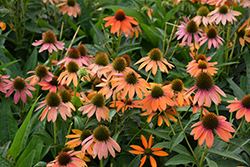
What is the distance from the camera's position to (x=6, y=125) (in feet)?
4.83

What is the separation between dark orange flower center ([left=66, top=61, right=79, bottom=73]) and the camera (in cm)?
144

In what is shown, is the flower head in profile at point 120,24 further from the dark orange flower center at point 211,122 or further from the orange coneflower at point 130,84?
the dark orange flower center at point 211,122

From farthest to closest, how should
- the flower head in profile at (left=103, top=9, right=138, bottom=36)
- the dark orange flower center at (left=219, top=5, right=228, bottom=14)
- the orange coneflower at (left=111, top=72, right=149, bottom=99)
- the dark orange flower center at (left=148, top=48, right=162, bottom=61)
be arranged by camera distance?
the dark orange flower center at (left=219, top=5, right=228, bottom=14) < the flower head in profile at (left=103, top=9, right=138, bottom=36) < the dark orange flower center at (left=148, top=48, right=162, bottom=61) < the orange coneflower at (left=111, top=72, right=149, bottom=99)

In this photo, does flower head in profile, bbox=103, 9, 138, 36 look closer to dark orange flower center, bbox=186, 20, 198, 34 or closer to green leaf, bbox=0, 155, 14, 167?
dark orange flower center, bbox=186, 20, 198, 34

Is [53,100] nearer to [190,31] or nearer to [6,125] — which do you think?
[6,125]

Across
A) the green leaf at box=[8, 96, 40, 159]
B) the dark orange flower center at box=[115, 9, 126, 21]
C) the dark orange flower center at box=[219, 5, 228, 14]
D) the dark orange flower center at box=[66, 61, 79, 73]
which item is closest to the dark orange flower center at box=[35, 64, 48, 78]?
the dark orange flower center at box=[66, 61, 79, 73]

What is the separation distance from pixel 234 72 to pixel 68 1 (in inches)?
57.6

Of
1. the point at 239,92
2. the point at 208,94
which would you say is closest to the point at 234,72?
the point at 239,92

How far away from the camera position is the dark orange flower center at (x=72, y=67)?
144cm

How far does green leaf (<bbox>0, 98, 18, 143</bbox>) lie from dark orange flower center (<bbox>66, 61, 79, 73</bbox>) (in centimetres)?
41

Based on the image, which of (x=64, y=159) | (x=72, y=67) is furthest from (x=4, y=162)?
(x=72, y=67)

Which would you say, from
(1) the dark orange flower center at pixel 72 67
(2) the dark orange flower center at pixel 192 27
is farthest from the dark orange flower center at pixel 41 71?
(2) the dark orange flower center at pixel 192 27

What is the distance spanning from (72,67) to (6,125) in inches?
19.0

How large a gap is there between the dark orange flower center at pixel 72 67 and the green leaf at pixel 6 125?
0.41 metres
